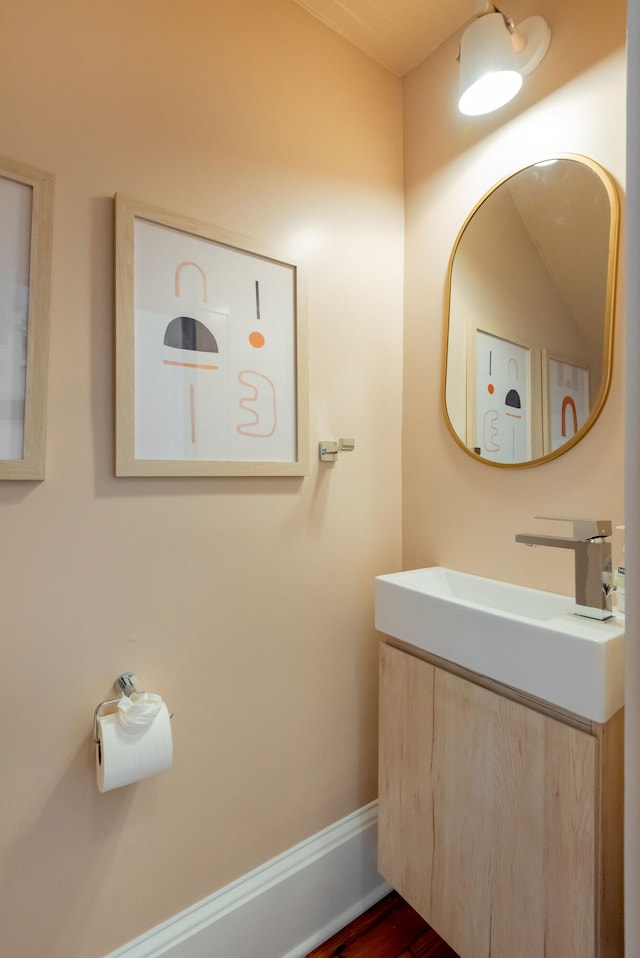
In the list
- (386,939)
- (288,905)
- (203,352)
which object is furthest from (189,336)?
(386,939)

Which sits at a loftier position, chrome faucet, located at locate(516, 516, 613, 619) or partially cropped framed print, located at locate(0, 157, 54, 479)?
partially cropped framed print, located at locate(0, 157, 54, 479)

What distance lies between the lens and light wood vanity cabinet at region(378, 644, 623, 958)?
784mm

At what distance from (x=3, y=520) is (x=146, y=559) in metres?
0.27

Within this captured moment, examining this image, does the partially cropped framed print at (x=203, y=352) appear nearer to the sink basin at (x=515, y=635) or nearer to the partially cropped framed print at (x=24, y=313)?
the partially cropped framed print at (x=24, y=313)

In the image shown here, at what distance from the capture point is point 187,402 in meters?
1.01

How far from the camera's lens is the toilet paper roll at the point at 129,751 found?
2.71ft

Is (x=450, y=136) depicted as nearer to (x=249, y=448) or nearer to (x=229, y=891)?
(x=249, y=448)

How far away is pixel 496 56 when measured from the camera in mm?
1028

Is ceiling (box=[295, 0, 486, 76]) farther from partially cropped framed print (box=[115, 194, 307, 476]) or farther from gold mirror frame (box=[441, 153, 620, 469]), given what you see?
partially cropped framed print (box=[115, 194, 307, 476])

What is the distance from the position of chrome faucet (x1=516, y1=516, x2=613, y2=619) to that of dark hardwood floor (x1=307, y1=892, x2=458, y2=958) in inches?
40.2

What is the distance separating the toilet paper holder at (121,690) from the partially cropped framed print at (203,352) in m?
0.42

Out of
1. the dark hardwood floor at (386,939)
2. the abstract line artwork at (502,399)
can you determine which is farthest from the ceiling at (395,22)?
the dark hardwood floor at (386,939)

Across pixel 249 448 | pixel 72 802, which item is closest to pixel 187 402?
pixel 249 448

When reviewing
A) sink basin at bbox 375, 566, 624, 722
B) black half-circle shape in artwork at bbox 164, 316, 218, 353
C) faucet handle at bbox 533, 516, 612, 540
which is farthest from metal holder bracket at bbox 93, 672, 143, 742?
faucet handle at bbox 533, 516, 612, 540
